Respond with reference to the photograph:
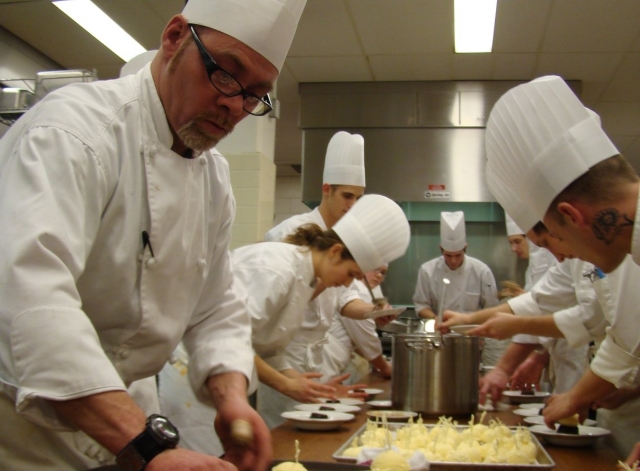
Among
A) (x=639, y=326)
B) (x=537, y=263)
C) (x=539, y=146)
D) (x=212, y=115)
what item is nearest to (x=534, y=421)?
(x=639, y=326)

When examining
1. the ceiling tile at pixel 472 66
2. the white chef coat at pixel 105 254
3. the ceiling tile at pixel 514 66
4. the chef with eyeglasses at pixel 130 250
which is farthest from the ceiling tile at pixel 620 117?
the white chef coat at pixel 105 254

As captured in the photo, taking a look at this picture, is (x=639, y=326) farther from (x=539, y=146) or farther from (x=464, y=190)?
(x=464, y=190)

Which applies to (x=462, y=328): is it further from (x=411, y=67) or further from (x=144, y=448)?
(x=411, y=67)

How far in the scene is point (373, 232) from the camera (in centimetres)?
260

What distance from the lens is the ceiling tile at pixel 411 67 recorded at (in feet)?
16.1

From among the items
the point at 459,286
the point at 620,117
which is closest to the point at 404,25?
the point at 459,286

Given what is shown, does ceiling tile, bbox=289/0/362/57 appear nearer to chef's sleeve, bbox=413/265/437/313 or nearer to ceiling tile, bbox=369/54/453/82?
ceiling tile, bbox=369/54/453/82

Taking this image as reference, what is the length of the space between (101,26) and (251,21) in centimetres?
363

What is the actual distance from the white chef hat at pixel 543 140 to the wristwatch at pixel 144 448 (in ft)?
3.28

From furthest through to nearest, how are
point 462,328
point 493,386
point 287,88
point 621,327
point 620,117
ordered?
point 620,117, point 287,88, point 493,386, point 462,328, point 621,327


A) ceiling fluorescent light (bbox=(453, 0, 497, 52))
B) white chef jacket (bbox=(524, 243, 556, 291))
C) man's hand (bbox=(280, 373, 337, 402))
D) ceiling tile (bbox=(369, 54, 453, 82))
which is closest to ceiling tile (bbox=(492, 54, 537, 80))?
ceiling fluorescent light (bbox=(453, 0, 497, 52))

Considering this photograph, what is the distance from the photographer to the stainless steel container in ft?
7.01

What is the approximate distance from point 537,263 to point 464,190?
4.02ft

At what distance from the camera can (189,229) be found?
4.37 feet
